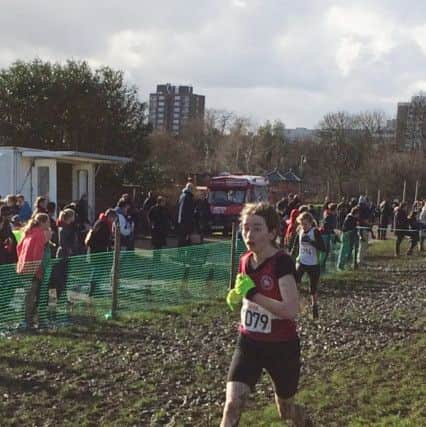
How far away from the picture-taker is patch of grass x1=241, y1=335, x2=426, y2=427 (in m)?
6.16

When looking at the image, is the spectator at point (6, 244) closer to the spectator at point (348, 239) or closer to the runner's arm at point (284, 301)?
the runner's arm at point (284, 301)

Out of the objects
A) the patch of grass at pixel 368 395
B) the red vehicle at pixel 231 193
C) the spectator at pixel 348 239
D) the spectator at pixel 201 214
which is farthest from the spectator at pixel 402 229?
the patch of grass at pixel 368 395

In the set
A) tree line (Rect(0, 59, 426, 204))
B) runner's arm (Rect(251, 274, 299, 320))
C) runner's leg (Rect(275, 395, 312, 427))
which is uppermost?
tree line (Rect(0, 59, 426, 204))

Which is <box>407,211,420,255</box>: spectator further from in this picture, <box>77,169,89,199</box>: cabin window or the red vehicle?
<box>77,169,89,199</box>: cabin window

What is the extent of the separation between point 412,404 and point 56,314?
5607mm

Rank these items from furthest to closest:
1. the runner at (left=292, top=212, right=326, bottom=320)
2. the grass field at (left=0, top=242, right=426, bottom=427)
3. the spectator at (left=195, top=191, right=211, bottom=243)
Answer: the spectator at (left=195, top=191, right=211, bottom=243), the runner at (left=292, top=212, right=326, bottom=320), the grass field at (left=0, top=242, right=426, bottom=427)

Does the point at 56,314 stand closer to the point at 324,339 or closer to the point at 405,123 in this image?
the point at 324,339

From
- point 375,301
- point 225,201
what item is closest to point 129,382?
point 375,301

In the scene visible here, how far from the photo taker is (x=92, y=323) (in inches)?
410

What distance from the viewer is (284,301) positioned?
469cm

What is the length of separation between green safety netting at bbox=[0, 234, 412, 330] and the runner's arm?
19.2 ft

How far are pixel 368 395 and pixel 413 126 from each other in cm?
6626

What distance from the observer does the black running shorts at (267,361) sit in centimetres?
486

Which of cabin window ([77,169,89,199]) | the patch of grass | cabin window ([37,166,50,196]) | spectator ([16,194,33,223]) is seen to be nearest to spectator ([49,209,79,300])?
spectator ([16,194,33,223])
